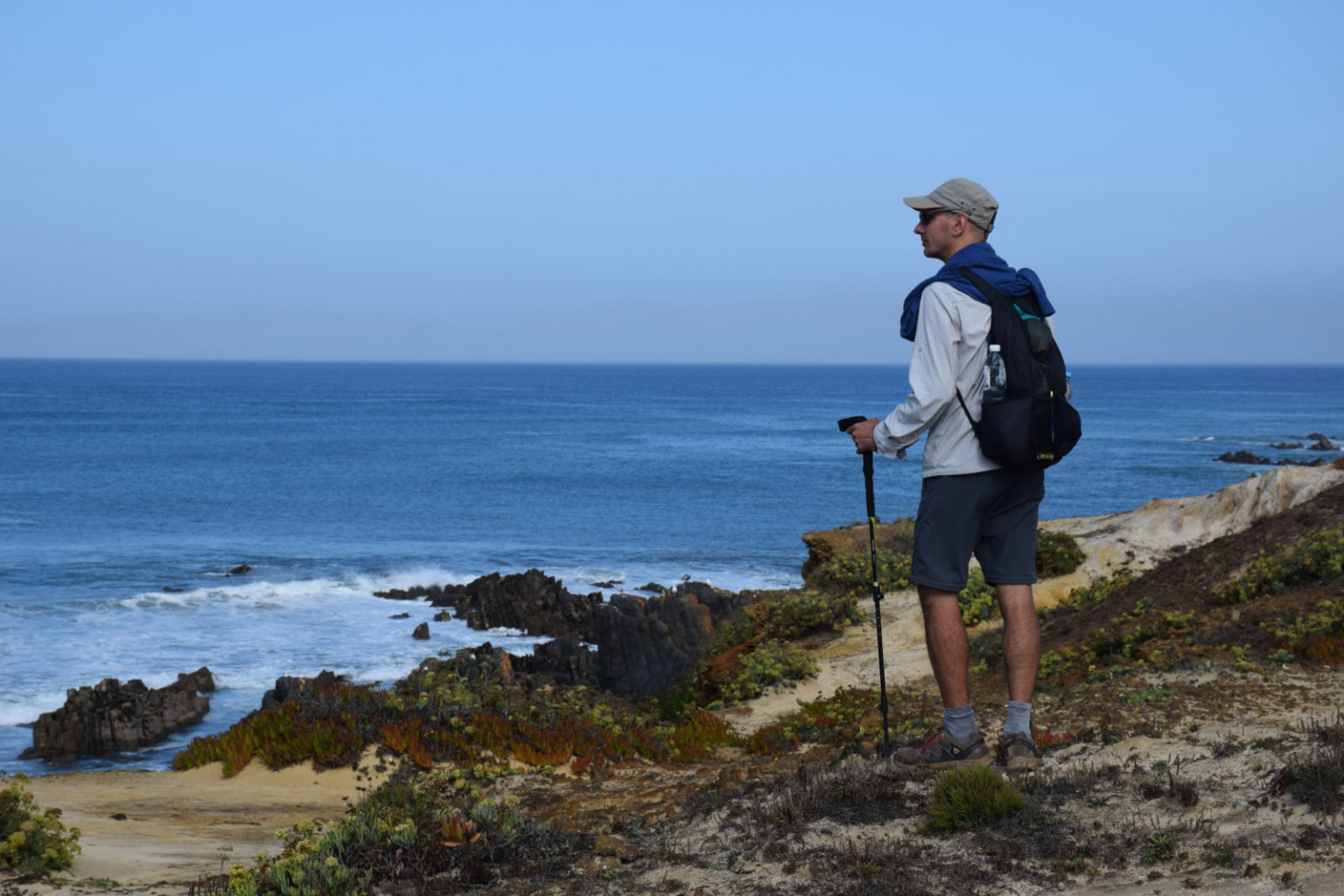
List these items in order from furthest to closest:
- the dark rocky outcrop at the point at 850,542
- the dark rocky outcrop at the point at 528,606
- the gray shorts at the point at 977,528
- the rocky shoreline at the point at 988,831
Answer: the dark rocky outcrop at the point at 528,606
the dark rocky outcrop at the point at 850,542
the gray shorts at the point at 977,528
the rocky shoreline at the point at 988,831

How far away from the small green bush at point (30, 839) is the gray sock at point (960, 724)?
13.2ft

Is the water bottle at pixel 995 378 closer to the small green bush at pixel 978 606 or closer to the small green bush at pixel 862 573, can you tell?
the small green bush at pixel 978 606

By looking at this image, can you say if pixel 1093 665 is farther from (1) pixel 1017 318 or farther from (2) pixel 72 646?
(2) pixel 72 646

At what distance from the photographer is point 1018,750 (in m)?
4.76

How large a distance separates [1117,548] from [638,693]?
33.1 feet

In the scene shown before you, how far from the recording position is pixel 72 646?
961 inches

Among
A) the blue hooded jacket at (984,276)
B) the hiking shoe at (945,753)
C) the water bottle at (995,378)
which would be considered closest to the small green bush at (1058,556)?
the hiking shoe at (945,753)

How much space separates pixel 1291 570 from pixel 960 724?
6327mm

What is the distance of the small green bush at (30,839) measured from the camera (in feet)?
15.7

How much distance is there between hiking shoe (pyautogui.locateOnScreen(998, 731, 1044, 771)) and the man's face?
7.16 feet

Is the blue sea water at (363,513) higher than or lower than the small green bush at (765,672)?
lower

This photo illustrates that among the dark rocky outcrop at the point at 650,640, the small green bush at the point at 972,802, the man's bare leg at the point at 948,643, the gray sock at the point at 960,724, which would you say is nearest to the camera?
the small green bush at the point at 972,802

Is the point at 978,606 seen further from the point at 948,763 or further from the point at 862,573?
the point at 948,763

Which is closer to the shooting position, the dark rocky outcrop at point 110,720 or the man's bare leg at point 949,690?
the man's bare leg at point 949,690
